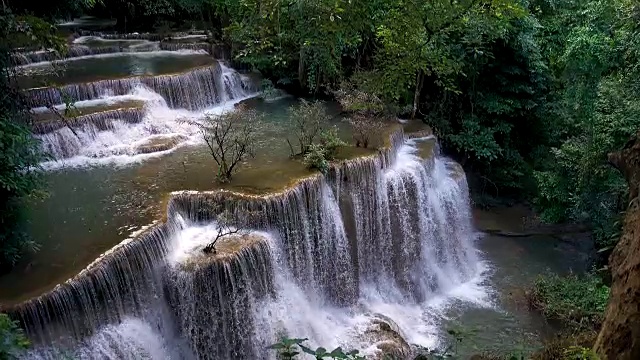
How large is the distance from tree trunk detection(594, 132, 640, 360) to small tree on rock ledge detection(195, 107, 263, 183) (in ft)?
20.3

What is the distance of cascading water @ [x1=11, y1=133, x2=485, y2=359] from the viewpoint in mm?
6598

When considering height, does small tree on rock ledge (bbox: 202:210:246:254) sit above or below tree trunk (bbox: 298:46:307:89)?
below

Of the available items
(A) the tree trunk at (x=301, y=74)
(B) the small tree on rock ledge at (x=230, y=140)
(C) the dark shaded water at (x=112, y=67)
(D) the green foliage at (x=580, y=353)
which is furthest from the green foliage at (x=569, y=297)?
(C) the dark shaded water at (x=112, y=67)

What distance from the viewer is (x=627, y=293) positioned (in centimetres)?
319

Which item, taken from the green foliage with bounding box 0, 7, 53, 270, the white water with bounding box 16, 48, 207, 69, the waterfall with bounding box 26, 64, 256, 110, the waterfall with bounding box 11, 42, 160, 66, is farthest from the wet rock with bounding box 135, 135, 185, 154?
the white water with bounding box 16, 48, 207, 69

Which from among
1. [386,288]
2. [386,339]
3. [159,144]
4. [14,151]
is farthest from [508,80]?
[14,151]

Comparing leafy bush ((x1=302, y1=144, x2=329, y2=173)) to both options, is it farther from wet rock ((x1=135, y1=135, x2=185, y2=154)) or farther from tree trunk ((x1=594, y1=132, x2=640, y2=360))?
tree trunk ((x1=594, y1=132, x2=640, y2=360))

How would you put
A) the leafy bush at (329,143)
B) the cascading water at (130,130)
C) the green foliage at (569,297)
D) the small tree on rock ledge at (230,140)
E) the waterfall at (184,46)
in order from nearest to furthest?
the green foliage at (569,297), the small tree on rock ledge at (230,140), the leafy bush at (329,143), the cascading water at (130,130), the waterfall at (184,46)

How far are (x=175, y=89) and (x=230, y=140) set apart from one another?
337 centimetres

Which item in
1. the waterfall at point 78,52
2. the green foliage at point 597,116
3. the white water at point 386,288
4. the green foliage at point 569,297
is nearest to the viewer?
the white water at point 386,288

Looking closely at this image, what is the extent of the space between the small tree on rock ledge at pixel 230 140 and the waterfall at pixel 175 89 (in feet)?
3.49

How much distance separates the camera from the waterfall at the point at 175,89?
1119cm

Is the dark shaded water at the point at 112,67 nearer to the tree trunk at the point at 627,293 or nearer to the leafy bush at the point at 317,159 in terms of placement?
the leafy bush at the point at 317,159

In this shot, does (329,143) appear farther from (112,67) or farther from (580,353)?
(112,67)
